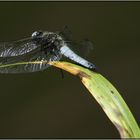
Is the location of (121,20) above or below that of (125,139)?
above

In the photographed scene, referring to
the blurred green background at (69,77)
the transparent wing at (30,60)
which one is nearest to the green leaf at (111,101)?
the transparent wing at (30,60)

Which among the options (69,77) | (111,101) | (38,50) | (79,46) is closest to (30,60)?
(38,50)

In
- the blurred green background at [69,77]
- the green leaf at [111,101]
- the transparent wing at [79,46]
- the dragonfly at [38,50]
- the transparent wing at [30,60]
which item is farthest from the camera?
the blurred green background at [69,77]

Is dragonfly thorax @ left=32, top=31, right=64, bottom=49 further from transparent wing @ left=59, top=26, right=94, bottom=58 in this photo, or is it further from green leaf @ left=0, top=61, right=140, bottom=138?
green leaf @ left=0, top=61, right=140, bottom=138

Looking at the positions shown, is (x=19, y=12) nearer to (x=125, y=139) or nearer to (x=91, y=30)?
(x=91, y=30)

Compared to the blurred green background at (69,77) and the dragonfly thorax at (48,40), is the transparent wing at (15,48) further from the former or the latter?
the blurred green background at (69,77)

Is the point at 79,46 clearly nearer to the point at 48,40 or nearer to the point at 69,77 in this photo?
the point at 48,40

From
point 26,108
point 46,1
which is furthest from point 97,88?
point 46,1
